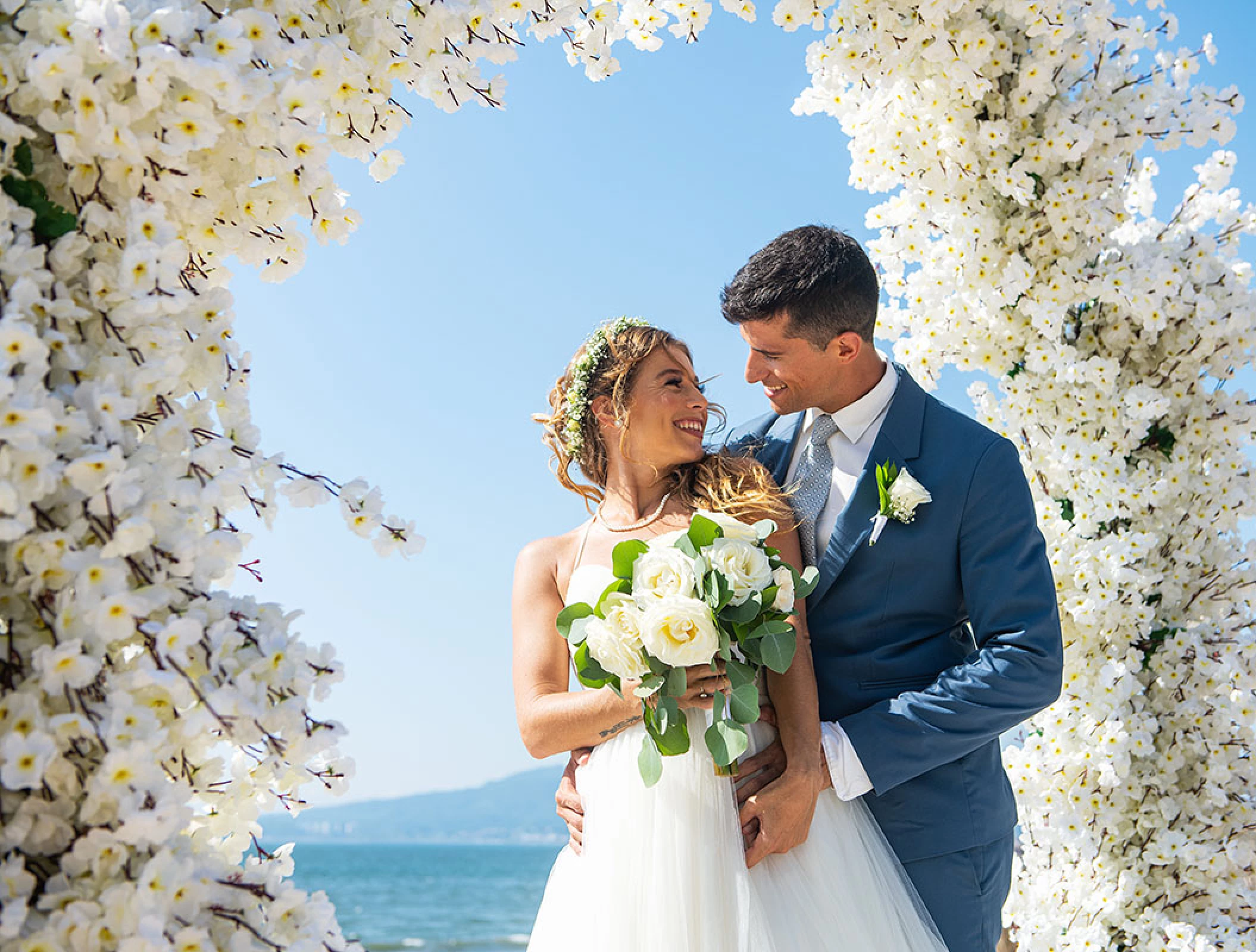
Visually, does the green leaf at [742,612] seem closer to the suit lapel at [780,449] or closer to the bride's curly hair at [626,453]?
the bride's curly hair at [626,453]

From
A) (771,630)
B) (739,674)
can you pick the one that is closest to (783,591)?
(771,630)

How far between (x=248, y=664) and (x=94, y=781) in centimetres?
23

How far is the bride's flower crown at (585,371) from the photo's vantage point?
10.9ft

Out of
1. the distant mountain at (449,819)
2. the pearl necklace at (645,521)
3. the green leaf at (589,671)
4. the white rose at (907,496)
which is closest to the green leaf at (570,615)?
the green leaf at (589,671)

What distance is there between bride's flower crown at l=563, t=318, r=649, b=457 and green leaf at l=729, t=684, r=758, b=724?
1.12 m

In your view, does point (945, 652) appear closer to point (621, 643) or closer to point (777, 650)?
point (777, 650)

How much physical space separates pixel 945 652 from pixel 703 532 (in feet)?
2.86

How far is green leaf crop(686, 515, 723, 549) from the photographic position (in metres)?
2.63

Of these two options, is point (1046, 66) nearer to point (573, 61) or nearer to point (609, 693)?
point (573, 61)

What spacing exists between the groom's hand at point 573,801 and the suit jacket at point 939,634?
2.21ft

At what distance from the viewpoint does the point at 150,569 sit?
1396 mm

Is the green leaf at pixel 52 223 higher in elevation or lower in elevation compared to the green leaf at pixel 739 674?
higher

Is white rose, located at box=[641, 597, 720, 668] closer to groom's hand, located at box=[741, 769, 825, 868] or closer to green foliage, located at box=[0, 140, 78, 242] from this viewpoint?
groom's hand, located at box=[741, 769, 825, 868]

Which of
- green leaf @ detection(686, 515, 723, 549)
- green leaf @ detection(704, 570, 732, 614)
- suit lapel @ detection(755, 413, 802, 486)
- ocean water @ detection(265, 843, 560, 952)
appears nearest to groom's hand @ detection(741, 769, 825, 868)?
green leaf @ detection(704, 570, 732, 614)
